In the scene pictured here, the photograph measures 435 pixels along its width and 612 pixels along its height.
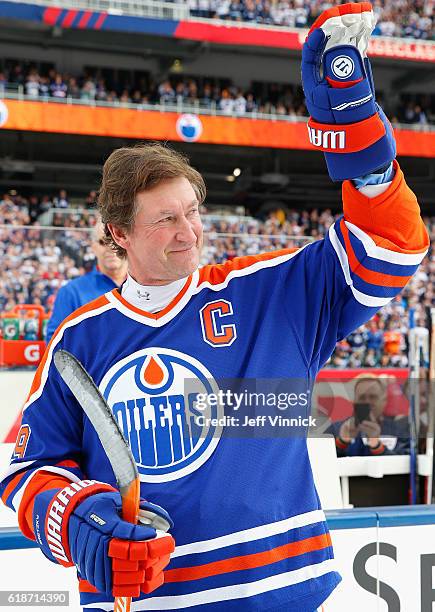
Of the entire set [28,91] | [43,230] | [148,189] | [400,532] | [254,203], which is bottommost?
[400,532]

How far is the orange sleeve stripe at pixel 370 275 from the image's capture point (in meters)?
1.25

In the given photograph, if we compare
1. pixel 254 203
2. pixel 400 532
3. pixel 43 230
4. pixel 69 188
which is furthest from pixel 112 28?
pixel 400 532

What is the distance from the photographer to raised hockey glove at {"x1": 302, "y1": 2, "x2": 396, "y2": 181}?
113 centimetres

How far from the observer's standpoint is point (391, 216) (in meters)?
1.22

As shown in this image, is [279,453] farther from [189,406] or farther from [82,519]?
[82,519]

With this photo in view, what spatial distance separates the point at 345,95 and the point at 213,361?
50cm

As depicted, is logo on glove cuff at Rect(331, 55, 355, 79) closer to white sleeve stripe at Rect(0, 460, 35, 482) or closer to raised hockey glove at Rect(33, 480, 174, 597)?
raised hockey glove at Rect(33, 480, 174, 597)

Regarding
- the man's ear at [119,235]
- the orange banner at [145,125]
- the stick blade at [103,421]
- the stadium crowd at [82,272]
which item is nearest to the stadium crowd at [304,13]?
the orange banner at [145,125]

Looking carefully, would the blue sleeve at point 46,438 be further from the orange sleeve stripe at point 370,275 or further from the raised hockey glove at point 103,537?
the orange sleeve stripe at point 370,275

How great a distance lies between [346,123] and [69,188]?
2013cm

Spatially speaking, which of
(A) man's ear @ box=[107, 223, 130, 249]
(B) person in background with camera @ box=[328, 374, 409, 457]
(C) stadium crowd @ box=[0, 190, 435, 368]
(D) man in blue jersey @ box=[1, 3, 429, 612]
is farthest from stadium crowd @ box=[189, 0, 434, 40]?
(D) man in blue jersey @ box=[1, 3, 429, 612]

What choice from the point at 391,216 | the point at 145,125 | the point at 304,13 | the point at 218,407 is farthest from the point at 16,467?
the point at 304,13

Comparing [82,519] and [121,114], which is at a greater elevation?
[121,114]

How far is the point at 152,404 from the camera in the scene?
1317mm
